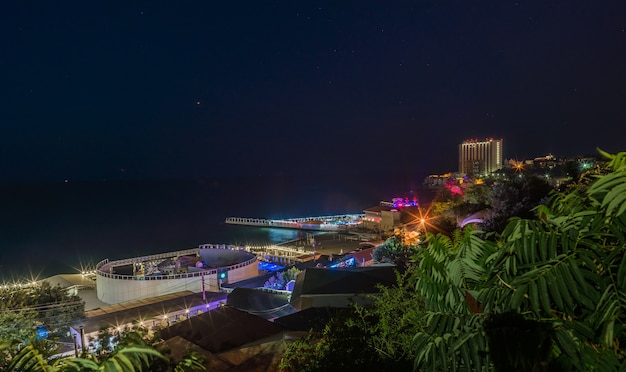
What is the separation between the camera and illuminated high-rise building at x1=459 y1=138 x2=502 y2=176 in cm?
8494

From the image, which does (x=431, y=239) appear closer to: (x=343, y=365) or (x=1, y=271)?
(x=343, y=365)

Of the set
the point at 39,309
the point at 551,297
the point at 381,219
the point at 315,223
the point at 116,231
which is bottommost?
the point at 116,231

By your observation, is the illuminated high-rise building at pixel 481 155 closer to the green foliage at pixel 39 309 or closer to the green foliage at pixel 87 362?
the green foliage at pixel 39 309

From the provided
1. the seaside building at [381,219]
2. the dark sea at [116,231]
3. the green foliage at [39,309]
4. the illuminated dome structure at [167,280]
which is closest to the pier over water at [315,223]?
the dark sea at [116,231]

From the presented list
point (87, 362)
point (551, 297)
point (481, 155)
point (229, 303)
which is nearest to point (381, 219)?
point (229, 303)

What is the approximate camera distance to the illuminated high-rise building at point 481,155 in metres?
84.9

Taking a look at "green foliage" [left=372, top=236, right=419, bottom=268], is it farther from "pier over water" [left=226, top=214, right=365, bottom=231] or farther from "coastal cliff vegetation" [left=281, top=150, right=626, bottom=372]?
"pier over water" [left=226, top=214, right=365, bottom=231]

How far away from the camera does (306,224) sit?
46500 mm

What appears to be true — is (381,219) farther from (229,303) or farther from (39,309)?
(39,309)

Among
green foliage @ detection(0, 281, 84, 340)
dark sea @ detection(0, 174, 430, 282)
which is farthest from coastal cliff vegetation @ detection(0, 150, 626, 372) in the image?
dark sea @ detection(0, 174, 430, 282)

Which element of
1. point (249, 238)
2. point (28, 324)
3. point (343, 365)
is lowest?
point (249, 238)

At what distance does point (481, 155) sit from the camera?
293 feet

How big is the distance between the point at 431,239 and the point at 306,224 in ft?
148

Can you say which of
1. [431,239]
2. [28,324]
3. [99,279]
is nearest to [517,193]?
[431,239]
